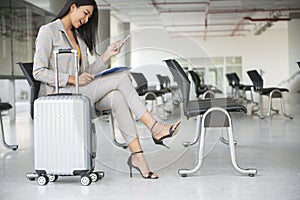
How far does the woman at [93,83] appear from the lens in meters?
2.66

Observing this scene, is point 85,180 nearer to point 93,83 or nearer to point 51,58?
point 93,83

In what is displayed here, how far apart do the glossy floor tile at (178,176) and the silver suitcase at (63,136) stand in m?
0.08

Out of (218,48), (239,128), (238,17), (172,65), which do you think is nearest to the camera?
(172,65)

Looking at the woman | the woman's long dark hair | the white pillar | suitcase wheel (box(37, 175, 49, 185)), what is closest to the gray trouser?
the woman

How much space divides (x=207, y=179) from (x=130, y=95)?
0.57 metres

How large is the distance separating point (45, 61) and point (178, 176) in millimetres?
904

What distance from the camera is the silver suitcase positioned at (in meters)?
2.54

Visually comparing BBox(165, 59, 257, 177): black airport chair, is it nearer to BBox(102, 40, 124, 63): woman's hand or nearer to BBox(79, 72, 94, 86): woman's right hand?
BBox(102, 40, 124, 63): woman's hand

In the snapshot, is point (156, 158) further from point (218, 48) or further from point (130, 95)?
point (218, 48)

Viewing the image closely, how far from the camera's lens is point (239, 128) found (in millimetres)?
5527

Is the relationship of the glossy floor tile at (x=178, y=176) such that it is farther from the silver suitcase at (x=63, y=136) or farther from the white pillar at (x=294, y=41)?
the white pillar at (x=294, y=41)

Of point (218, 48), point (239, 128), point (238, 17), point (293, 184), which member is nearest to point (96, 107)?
point (293, 184)

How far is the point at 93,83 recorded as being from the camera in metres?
2.71

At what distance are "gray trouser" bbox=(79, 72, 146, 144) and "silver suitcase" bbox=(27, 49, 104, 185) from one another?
14 centimetres
